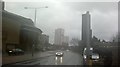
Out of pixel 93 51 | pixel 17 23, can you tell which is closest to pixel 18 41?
pixel 17 23

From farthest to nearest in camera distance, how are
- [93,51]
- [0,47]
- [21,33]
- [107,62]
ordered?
1. [21,33]
2. [0,47]
3. [93,51]
4. [107,62]

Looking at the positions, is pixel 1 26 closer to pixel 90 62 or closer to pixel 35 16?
pixel 35 16

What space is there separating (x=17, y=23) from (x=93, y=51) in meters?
39.2

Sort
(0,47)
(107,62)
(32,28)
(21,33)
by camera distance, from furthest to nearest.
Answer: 1. (32,28)
2. (21,33)
3. (0,47)
4. (107,62)

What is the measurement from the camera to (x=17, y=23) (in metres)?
66.9

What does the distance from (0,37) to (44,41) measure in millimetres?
42195

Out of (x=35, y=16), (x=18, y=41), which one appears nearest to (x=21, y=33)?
(x=18, y=41)

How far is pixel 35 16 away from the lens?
57.1 m

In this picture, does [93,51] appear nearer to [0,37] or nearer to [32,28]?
[0,37]

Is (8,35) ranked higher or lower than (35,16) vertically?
lower

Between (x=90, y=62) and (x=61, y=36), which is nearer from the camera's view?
(x=90, y=62)

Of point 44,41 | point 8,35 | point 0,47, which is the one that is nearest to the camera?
point 0,47

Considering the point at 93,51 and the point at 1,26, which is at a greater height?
the point at 1,26

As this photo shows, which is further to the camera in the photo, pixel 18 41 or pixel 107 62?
pixel 18 41
